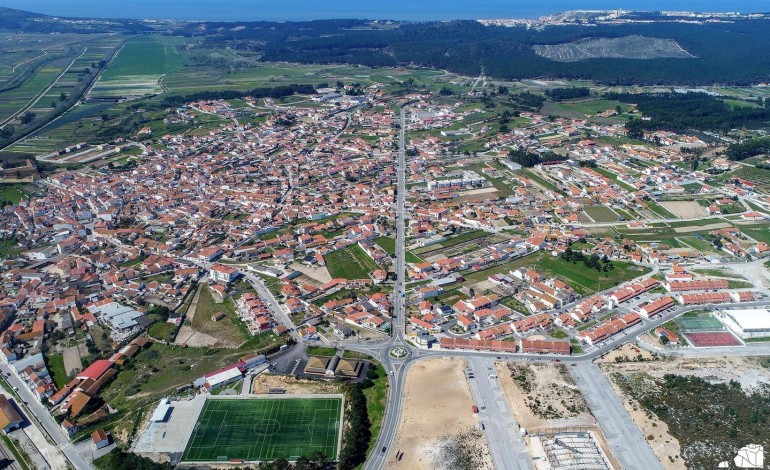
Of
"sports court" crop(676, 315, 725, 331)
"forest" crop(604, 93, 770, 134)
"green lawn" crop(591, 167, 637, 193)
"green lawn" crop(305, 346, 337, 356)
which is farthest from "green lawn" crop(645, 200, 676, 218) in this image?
"green lawn" crop(305, 346, 337, 356)

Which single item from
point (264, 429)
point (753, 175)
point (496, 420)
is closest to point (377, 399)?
point (264, 429)

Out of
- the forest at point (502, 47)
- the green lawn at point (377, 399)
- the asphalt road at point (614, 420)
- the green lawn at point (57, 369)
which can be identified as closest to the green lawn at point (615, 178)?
the asphalt road at point (614, 420)

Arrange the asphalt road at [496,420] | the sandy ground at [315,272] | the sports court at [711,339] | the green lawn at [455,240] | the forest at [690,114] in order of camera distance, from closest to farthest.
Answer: the asphalt road at [496,420] < the sports court at [711,339] < the sandy ground at [315,272] < the green lawn at [455,240] < the forest at [690,114]

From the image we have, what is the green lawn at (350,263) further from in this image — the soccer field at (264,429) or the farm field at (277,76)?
the farm field at (277,76)

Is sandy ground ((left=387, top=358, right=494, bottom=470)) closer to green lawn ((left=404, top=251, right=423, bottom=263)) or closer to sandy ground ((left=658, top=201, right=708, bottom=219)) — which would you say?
green lawn ((left=404, top=251, right=423, bottom=263))

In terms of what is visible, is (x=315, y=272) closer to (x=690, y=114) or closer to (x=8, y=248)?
(x=8, y=248)

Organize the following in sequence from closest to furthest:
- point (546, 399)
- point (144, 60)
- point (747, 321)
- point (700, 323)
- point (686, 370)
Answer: point (546, 399) < point (686, 370) < point (747, 321) < point (700, 323) < point (144, 60)
